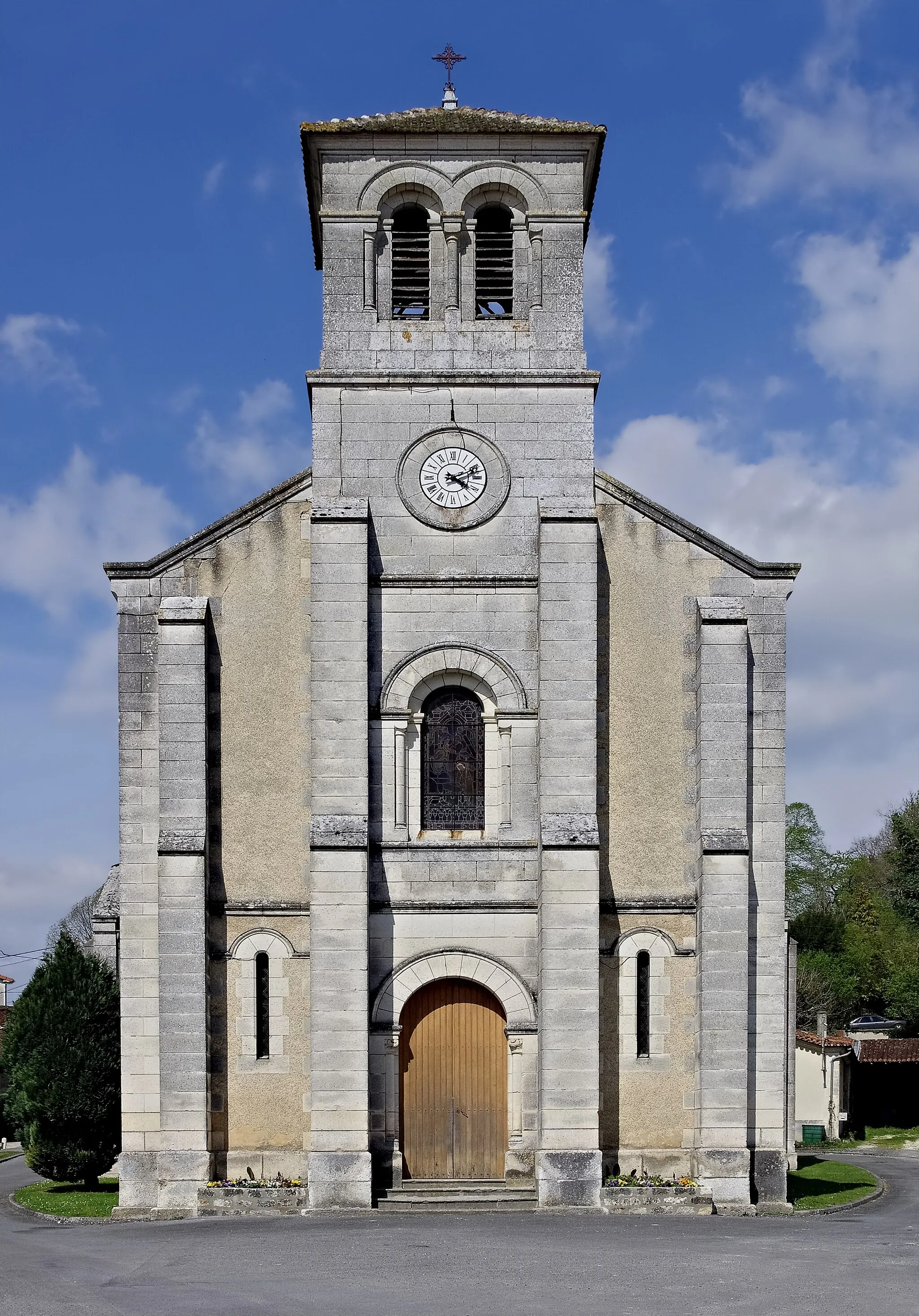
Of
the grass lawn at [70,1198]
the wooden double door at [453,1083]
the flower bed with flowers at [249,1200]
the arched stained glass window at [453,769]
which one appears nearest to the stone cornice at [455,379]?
the arched stained glass window at [453,769]

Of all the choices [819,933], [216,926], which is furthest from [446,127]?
[819,933]

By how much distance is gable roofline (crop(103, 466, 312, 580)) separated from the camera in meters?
23.0

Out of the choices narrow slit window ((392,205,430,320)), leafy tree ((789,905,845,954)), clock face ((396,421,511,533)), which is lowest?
leafy tree ((789,905,845,954))

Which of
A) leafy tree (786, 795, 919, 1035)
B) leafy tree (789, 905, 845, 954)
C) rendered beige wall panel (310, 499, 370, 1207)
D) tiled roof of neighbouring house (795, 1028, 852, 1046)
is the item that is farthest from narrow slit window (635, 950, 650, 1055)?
leafy tree (789, 905, 845, 954)

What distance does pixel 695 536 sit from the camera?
76.6 feet

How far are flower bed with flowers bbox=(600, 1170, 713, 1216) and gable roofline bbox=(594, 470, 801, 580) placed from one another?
8.80 metres

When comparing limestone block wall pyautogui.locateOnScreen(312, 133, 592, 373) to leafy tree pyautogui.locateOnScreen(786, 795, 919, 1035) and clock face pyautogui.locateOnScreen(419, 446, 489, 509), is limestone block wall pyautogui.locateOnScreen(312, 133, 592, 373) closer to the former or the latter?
clock face pyautogui.locateOnScreen(419, 446, 489, 509)

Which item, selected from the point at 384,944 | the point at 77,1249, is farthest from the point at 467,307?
the point at 77,1249

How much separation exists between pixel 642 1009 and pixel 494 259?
37.5 ft

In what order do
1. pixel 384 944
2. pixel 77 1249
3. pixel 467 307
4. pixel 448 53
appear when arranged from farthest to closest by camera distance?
pixel 448 53, pixel 467 307, pixel 384 944, pixel 77 1249

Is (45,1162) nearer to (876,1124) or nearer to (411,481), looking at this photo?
(411,481)

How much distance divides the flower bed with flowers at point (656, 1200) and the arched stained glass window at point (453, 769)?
532 cm

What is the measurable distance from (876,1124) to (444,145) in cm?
3493

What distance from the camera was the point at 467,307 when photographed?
2389cm
